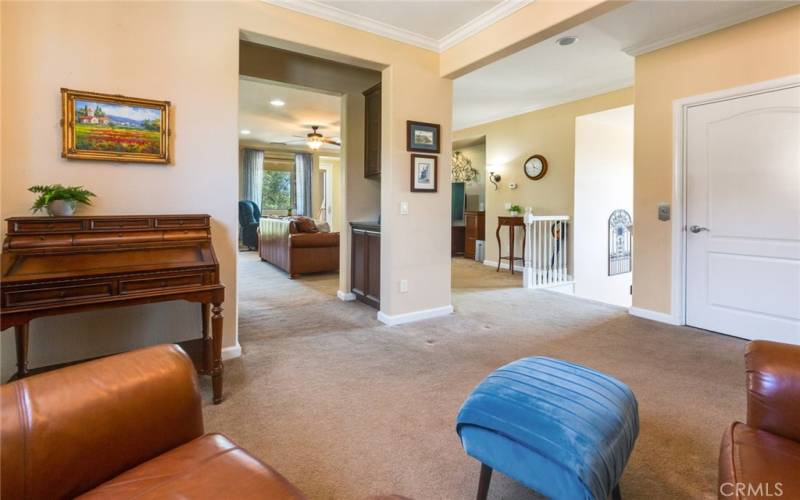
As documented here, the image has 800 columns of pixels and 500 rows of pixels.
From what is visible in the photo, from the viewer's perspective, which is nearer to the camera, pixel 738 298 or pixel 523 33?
pixel 523 33

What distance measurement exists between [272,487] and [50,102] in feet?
8.25

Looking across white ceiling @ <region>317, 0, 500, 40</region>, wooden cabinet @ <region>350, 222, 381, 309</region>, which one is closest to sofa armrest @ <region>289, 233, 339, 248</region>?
wooden cabinet @ <region>350, 222, 381, 309</region>

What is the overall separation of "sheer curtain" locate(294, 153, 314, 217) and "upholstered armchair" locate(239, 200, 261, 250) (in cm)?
138

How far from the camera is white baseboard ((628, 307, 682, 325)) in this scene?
365cm

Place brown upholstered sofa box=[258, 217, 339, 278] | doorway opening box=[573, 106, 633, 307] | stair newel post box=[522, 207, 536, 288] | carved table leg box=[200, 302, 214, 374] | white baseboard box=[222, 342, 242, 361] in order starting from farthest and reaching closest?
doorway opening box=[573, 106, 633, 307], brown upholstered sofa box=[258, 217, 339, 278], stair newel post box=[522, 207, 536, 288], white baseboard box=[222, 342, 242, 361], carved table leg box=[200, 302, 214, 374]

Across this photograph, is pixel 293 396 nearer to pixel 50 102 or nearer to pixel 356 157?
pixel 50 102

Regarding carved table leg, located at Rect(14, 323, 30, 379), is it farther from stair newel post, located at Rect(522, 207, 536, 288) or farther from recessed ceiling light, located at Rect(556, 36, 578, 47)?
stair newel post, located at Rect(522, 207, 536, 288)

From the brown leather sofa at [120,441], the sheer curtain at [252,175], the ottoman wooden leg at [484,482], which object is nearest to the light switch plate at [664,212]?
the ottoman wooden leg at [484,482]

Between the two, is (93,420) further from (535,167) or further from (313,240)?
(535,167)

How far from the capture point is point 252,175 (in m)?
9.84

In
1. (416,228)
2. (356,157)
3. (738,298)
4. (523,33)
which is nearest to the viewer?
(523,33)

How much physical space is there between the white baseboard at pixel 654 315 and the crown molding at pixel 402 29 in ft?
9.68

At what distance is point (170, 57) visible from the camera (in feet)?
8.26

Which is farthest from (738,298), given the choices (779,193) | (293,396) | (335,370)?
(293,396)
